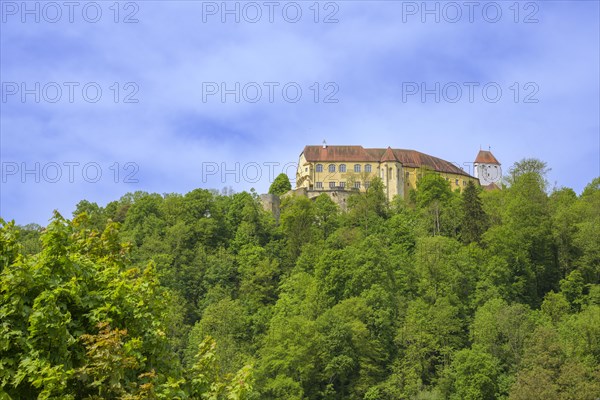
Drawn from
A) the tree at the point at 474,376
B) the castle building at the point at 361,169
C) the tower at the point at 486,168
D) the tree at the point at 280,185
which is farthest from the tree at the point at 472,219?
the tower at the point at 486,168

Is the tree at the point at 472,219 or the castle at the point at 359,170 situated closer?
the tree at the point at 472,219

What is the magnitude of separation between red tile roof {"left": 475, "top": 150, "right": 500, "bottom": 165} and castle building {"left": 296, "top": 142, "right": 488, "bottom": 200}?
22309 millimetres

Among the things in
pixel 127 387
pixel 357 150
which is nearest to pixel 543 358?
pixel 127 387

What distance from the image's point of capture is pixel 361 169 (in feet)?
372

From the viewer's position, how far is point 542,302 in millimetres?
73625

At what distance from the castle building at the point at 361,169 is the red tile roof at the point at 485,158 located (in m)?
22.3

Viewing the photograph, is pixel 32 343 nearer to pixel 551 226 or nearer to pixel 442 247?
pixel 442 247

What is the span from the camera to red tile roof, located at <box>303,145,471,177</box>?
11406cm

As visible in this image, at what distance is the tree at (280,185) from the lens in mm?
112869

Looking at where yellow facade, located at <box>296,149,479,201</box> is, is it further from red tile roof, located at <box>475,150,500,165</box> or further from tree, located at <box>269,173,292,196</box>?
red tile roof, located at <box>475,150,500,165</box>

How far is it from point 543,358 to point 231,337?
23.4m

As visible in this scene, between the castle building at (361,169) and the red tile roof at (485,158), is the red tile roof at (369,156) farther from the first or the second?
the red tile roof at (485,158)

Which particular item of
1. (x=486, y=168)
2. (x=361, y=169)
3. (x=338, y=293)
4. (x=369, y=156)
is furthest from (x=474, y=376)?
(x=486, y=168)

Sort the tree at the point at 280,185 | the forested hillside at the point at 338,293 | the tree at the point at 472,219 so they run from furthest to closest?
1. the tree at the point at 280,185
2. the tree at the point at 472,219
3. the forested hillside at the point at 338,293
